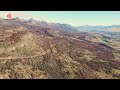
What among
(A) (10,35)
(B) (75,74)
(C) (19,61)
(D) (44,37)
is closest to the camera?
(B) (75,74)

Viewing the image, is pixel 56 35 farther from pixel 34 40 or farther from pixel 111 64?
pixel 111 64

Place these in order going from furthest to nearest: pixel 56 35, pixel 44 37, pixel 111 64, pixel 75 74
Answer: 1. pixel 56 35
2. pixel 44 37
3. pixel 111 64
4. pixel 75 74

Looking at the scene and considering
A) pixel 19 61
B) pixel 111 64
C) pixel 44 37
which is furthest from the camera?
pixel 44 37

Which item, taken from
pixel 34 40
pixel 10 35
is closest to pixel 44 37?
pixel 34 40
